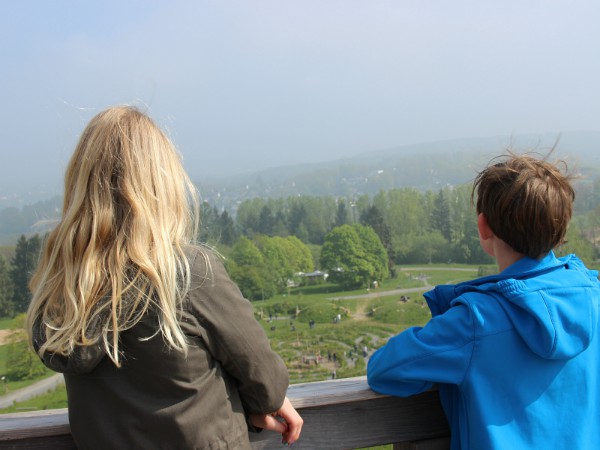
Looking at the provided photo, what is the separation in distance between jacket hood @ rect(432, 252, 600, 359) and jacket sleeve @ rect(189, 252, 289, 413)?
579 millimetres

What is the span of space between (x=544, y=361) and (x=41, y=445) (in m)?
1.46

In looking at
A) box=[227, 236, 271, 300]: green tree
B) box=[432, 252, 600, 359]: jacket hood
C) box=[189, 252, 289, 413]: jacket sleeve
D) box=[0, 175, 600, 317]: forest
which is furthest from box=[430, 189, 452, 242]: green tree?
box=[189, 252, 289, 413]: jacket sleeve

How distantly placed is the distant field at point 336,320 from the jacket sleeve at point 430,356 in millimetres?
57364

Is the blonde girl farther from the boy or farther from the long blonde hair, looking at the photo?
the boy

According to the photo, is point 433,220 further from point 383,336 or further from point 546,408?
point 546,408

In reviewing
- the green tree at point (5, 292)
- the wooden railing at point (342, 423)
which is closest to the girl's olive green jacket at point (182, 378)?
the wooden railing at point (342, 423)

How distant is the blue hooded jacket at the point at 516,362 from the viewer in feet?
5.27

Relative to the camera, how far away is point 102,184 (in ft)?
5.28

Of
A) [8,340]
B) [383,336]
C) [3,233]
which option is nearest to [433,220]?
[383,336]

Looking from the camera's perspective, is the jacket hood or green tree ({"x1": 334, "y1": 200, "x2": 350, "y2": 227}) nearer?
the jacket hood

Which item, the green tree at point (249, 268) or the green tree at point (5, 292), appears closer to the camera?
the green tree at point (5, 292)

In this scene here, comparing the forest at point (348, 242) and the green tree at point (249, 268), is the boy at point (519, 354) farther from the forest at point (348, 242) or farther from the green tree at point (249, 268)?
the green tree at point (249, 268)

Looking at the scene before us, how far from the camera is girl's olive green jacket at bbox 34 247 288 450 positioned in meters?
1.52

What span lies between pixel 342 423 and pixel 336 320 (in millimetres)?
71784
